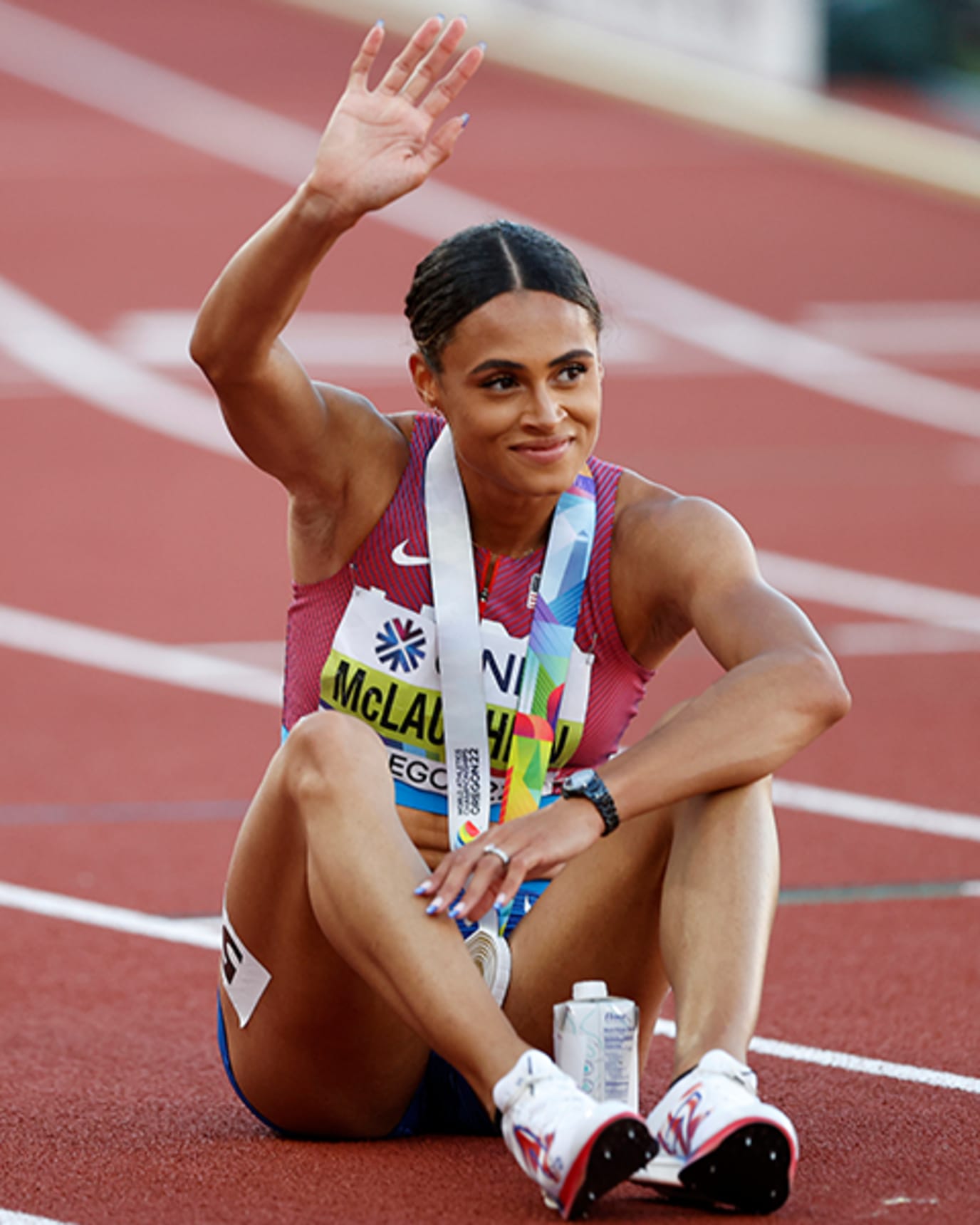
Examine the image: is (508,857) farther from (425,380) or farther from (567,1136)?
(425,380)

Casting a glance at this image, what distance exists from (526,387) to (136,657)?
476cm

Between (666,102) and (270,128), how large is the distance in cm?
377

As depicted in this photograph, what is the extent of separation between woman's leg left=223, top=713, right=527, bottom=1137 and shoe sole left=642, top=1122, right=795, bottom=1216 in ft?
0.97

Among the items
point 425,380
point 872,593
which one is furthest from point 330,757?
point 872,593

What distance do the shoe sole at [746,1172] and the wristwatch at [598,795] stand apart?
1.72 ft

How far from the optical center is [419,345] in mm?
3652

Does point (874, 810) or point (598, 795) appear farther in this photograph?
point (874, 810)

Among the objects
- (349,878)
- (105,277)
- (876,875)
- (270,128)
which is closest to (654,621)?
(349,878)

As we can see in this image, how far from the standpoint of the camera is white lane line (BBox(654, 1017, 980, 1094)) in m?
3.86

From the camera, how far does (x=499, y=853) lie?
3.17 metres

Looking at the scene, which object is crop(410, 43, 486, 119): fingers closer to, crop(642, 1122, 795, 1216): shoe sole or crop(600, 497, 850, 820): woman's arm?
crop(600, 497, 850, 820): woman's arm

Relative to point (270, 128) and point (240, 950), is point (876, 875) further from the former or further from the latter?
point (270, 128)

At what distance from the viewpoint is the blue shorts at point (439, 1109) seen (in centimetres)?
347

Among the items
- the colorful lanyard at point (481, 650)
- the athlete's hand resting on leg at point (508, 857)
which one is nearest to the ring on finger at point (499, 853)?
the athlete's hand resting on leg at point (508, 857)
